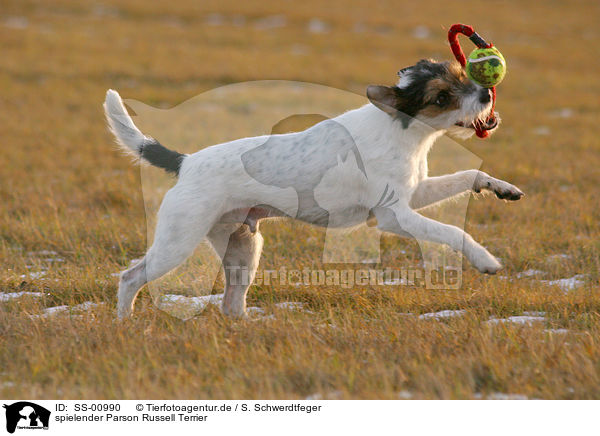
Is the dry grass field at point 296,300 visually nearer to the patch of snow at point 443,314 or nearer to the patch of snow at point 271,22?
the patch of snow at point 443,314

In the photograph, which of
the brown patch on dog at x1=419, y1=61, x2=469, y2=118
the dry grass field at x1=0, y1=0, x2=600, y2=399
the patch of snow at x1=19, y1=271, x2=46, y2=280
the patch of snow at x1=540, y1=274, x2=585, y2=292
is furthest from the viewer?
the patch of snow at x1=19, y1=271, x2=46, y2=280

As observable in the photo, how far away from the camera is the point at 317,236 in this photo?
7.18m

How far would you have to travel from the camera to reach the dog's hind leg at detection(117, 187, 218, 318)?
4.84 meters

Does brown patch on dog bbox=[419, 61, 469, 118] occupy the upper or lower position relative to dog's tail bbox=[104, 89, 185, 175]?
upper

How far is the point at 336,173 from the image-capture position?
4980 millimetres

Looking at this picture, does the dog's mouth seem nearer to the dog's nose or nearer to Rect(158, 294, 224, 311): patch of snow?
the dog's nose

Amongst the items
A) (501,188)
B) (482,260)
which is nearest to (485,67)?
(501,188)

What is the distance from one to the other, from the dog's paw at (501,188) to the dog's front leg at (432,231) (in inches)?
24.8

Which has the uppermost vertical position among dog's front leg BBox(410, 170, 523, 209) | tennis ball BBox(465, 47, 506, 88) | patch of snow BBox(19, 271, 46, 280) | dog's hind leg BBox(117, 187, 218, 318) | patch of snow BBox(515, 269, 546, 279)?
tennis ball BBox(465, 47, 506, 88)

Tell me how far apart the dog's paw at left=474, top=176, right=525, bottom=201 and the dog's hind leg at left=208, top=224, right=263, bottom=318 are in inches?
67.9
